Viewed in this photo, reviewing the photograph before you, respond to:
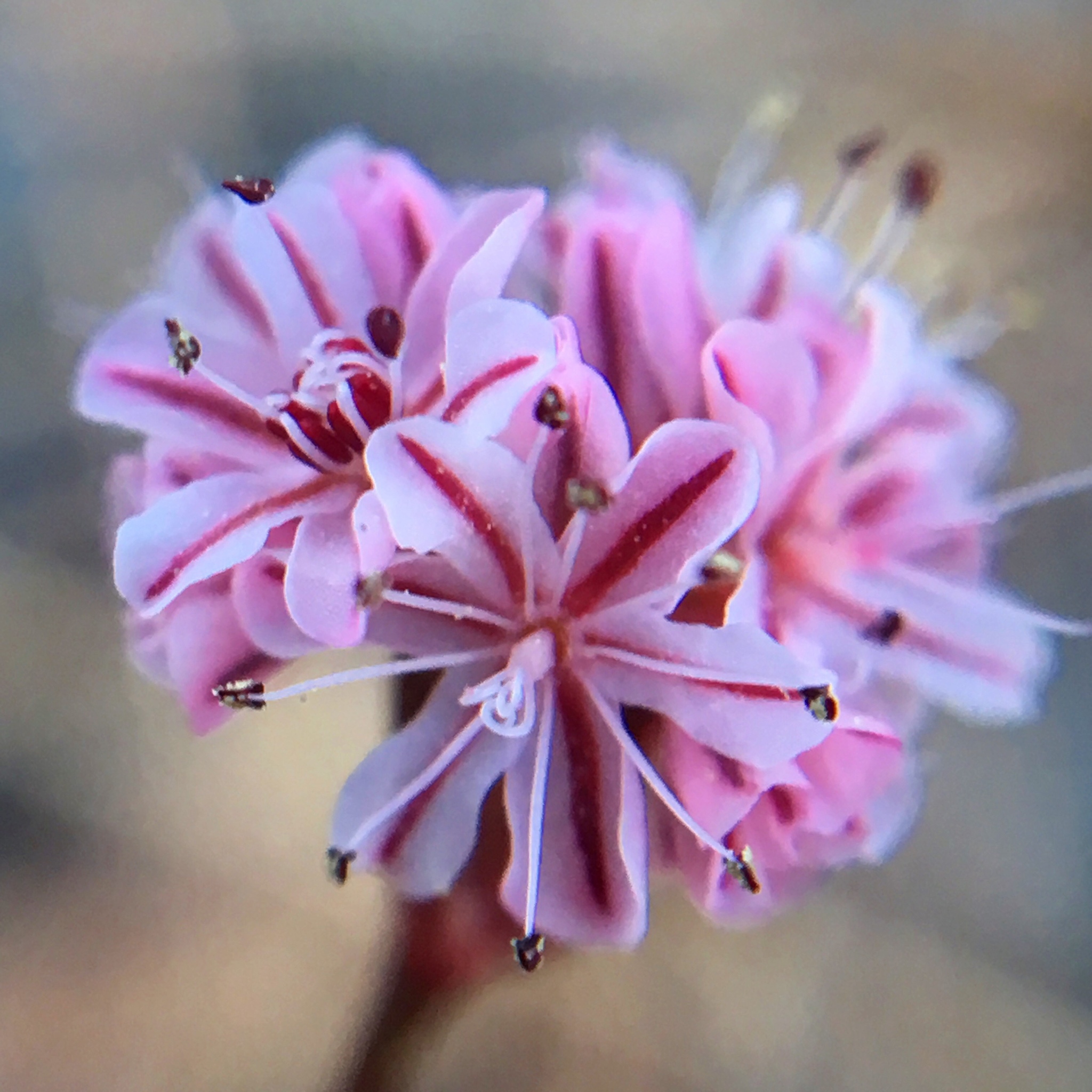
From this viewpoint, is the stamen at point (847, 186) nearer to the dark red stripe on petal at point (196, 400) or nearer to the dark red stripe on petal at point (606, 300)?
the dark red stripe on petal at point (606, 300)

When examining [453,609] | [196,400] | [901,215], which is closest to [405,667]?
[453,609]

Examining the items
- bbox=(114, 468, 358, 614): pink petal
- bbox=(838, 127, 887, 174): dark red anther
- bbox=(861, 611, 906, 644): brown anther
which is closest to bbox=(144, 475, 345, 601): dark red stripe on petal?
bbox=(114, 468, 358, 614): pink petal

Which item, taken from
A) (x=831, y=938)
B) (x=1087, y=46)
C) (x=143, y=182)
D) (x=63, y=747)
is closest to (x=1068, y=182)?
(x=1087, y=46)

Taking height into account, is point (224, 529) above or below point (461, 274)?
below

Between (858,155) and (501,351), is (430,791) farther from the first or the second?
(858,155)

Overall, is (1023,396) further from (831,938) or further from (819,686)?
(819,686)

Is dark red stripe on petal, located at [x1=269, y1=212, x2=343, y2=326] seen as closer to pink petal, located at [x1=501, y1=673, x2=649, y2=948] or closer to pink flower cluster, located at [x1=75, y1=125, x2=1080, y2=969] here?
pink flower cluster, located at [x1=75, y1=125, x2=1080, y2=969]

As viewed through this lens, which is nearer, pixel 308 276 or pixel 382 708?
pixel 308 276
